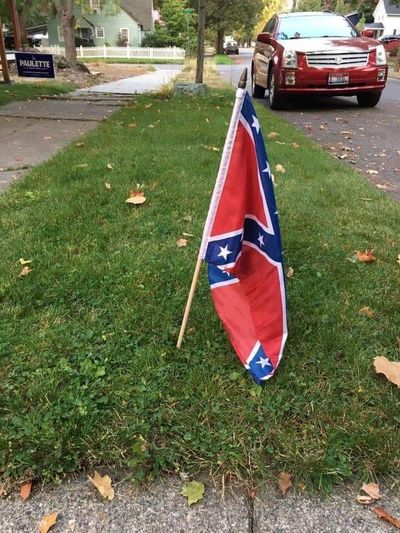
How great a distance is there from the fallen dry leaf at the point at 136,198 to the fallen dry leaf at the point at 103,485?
250 centimetres

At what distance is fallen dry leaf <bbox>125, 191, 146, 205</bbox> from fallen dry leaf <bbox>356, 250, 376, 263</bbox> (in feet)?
5.61

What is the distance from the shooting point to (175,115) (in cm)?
806

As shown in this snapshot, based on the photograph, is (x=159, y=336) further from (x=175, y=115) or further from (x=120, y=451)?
(x=175, y=115)

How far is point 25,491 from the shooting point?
5.75ft

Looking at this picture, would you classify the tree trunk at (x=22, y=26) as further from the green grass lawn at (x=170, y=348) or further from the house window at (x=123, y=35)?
the green grass lawn at (x=170, y=348)

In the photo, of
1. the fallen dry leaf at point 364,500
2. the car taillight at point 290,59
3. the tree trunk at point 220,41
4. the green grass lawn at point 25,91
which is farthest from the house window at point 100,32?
the fallen dry leaf at point 364,500

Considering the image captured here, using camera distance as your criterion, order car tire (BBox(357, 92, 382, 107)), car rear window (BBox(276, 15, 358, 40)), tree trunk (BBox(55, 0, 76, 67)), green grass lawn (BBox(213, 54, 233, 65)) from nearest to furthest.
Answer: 1. car rear window (BBox(276, 15, 358, 40))
2. car tire (BBox(357, 92, 382, 107))
3. tree trunk (BBox(55, 0, 76, 67))
4. green grass lawn (BBox(213, 54, 233, 65))

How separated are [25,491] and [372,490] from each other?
1.22 m

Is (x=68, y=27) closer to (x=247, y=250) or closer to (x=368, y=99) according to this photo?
(x=368, y=99)

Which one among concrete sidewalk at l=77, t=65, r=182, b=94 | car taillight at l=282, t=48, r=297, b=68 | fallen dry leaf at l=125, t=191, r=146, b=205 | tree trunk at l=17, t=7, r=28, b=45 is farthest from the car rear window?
tree trunk at l=17, t=7, r=28, b=45

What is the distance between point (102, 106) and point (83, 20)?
145 feet

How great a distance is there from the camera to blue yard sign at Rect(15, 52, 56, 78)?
38.6 ft

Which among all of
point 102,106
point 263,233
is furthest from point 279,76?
point 263,233

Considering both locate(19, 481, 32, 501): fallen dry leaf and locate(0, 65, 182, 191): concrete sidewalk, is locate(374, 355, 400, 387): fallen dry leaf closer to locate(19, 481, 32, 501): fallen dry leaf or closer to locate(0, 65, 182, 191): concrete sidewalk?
locate(19, 481, 32, 501): fallen dry leaf
